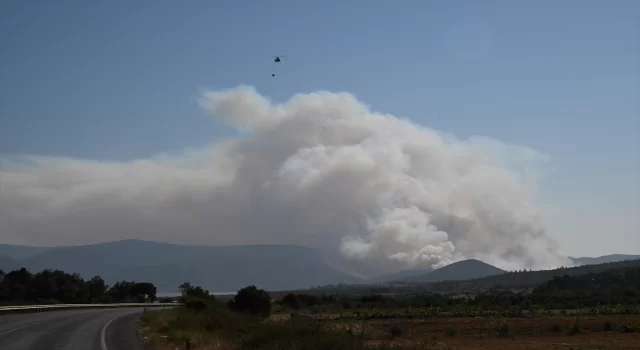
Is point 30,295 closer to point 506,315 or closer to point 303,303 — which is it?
point 303,303

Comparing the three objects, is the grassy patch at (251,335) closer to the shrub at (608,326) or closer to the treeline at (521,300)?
the shrub at (608,326)

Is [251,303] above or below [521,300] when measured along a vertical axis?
below

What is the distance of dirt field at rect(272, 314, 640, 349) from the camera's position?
39562 millimetres

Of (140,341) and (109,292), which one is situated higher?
(109,292)

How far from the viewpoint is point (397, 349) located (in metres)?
21.2

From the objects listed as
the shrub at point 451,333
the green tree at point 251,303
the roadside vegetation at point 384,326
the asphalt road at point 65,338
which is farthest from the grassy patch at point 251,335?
the green tree at point 251,303

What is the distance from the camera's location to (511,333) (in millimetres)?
48875

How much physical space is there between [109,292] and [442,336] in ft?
291

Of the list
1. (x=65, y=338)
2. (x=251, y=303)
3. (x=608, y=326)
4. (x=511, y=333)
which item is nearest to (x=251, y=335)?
→ (x=65, y=338)

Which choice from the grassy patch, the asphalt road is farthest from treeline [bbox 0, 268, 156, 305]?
the grassy patch

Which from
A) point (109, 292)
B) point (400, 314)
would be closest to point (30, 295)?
point (109, 292)

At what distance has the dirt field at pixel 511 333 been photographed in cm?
3956

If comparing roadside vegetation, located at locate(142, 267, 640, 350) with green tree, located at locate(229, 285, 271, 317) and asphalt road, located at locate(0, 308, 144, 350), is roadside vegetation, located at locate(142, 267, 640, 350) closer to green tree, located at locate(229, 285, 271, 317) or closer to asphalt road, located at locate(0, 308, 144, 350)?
green tree, located at locate(229, 285, 271, 317)

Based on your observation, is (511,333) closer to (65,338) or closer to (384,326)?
(384,326)
